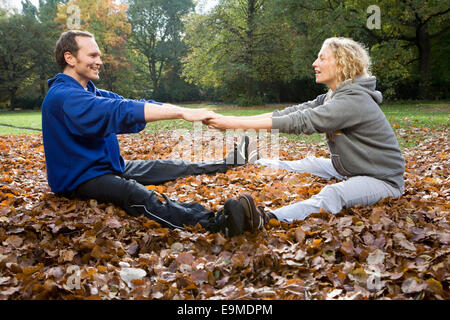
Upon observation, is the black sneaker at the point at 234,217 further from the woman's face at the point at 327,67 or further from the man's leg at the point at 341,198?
the woman's face at the point at 327,67

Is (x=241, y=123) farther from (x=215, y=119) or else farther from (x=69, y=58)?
(x=69, y=58)

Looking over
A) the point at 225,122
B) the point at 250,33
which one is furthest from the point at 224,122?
the point at 250,33


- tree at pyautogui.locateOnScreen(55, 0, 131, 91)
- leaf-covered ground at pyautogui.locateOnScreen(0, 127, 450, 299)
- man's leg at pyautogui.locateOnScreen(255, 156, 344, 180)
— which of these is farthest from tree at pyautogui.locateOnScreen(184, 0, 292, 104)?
leaf-covered ground at pyautogui.locateOnScreen(0, 127, 450, 299)

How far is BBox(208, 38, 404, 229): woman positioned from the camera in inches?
116

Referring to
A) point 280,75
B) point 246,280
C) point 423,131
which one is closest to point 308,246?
Answer: point 246,280

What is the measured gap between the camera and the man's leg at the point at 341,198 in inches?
115

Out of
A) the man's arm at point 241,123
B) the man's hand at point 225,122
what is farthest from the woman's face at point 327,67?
the man's hand at point 225,122

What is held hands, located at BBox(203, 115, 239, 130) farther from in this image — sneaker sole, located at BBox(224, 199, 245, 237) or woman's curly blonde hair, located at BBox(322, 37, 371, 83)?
woman's curly blonde hair, located at BBox(322, 37, 371, 83)

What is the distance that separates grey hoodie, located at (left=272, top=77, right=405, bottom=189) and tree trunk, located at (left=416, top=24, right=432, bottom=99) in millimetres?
20600

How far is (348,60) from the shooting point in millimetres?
3117
